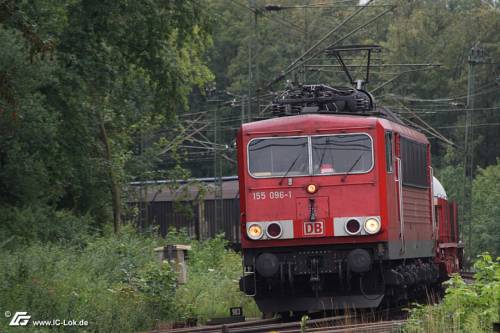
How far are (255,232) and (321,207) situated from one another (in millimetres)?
1092

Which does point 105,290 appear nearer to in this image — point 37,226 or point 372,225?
point 372,225

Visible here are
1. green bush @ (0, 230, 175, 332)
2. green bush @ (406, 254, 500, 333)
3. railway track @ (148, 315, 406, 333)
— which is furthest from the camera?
green bush @ (0, 230, 175, 332)

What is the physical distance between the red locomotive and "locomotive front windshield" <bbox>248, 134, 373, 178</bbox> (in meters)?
0.02

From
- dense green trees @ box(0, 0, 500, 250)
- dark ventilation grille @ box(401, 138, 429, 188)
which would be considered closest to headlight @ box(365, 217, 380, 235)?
dark ventilation grille @ box(401, 138, 429, 188)

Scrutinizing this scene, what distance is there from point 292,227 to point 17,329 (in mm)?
5268

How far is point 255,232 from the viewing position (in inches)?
695

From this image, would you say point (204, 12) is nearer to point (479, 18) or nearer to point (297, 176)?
point (297, 176)

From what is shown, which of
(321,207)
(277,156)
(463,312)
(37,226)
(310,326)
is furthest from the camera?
(37,226)

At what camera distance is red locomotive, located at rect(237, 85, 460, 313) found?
17.4 m

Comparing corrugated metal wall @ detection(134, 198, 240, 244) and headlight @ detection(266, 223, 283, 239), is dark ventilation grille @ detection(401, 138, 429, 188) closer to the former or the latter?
headlight @ detection(266, 223, 283, 239)

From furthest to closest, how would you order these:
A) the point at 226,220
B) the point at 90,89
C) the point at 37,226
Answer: the point at 226,220
the point at 90,89
the point at 37,226

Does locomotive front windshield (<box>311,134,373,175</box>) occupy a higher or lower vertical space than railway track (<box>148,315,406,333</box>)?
higher

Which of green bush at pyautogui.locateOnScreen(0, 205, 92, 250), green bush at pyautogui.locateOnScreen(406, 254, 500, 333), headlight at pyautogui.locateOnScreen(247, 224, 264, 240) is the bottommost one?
green bush at pyautogui.locateOnScreen(406, 254, 500, 333)

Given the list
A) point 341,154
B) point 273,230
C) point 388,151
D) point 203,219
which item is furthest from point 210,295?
point 203,219
